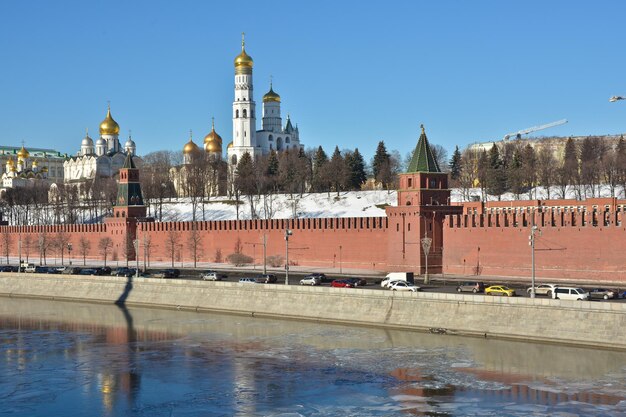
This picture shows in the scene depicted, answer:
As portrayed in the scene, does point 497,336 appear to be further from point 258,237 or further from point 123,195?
point 123,195

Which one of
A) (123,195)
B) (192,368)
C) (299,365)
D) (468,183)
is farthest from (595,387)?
(468,183)

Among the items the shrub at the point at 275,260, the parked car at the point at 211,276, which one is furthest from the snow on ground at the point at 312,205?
the parked car at the point at 211,276

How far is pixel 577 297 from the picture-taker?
32.4 metres

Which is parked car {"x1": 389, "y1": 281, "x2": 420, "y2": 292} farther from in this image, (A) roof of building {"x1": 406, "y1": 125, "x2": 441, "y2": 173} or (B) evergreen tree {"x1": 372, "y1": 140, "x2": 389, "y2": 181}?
(B) evergreen tree {"x1": 372, "y1": 140, "x2": 389, "y2": 181}

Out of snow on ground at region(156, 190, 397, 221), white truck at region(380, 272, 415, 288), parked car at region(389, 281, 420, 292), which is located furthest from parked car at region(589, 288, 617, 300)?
snow on ground at region(156, 190, 397, 221)

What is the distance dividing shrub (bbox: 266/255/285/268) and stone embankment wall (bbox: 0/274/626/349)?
34.1ft

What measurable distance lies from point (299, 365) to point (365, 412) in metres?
5.75

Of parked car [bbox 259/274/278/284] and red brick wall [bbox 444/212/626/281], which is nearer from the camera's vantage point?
red brick wall [bbox 444/212/626/281]

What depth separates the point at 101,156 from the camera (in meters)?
115

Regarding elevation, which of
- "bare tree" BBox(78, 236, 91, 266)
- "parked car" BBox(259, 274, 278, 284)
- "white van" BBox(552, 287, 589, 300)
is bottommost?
"white van" BBox(552, 287, 589, 300)

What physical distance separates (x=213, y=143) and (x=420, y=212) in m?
61.2

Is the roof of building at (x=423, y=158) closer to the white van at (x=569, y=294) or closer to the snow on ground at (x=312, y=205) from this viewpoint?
the white van at (x=569, y=294)

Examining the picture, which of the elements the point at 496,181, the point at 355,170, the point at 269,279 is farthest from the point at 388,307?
the point at 355,170

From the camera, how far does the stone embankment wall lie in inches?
1143
